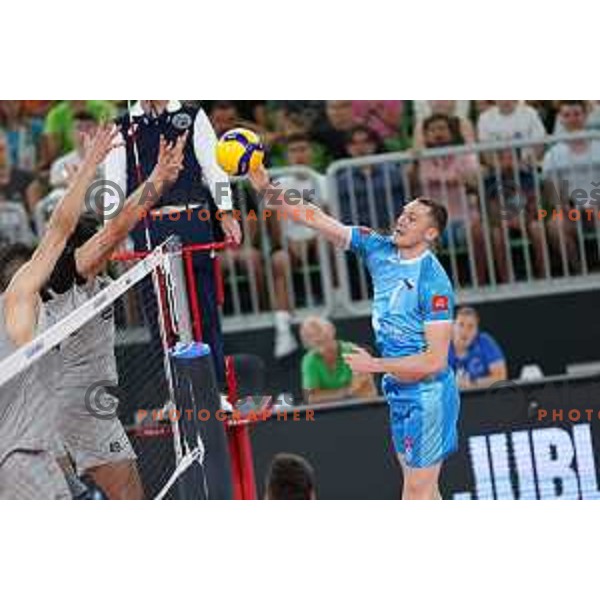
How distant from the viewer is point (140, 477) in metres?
8.59

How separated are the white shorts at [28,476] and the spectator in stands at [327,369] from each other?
4.49 ft

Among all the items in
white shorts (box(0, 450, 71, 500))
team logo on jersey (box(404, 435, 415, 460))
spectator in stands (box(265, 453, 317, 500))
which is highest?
white shorts (box(0, 450, 71, 500))

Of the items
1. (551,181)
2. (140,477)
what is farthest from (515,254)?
(140,477)

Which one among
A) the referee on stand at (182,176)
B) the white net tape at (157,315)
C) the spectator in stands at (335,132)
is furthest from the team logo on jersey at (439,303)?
the spectator in stands at (335,132)

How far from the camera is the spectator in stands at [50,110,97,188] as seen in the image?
364 inches

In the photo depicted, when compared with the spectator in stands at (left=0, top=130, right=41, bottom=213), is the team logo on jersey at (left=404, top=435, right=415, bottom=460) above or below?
below

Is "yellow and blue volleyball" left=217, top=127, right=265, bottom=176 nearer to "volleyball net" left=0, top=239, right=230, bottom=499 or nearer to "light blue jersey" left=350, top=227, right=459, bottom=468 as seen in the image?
"volleyball net" left=0, top=239, right=230, bottom=499

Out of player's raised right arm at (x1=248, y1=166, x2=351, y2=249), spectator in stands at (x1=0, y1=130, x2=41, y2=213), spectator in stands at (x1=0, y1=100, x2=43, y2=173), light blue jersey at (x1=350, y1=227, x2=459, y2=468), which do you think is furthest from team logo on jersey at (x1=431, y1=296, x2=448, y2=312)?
spectator in stands at (x1=0, y1=100, x2=43, y2=173)

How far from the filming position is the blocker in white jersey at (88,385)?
27.8ft

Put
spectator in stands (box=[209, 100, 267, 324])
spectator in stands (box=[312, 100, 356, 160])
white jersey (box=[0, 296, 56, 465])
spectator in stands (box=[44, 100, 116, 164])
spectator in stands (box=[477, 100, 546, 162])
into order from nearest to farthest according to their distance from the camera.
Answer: white jersey (box=[0, 296, 56, 465]) < spectator in stands (box=[44, 100, 116, 164]) < spectator in stands (box=[477, 100, 546, 162]) < spectator in stands (box=[209, 100, 267, 324]) < spectator in stands (box=[312, 100, 356, 160])

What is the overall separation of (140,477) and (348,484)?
850 millimetres

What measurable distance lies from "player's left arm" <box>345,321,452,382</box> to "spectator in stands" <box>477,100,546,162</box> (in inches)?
50.8

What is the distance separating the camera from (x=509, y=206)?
991cm

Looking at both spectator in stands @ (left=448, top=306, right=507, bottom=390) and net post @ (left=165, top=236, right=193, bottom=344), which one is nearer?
net post @ (left=165, top=236, right=193, bottom=344)
